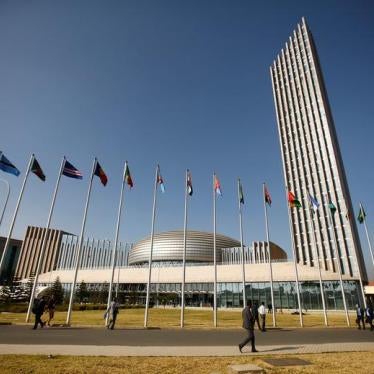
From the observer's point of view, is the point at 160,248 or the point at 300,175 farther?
the point at 160,248

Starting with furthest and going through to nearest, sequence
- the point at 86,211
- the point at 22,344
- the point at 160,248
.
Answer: the point at 160,248 < the point at 86,211 < the point at 22,344

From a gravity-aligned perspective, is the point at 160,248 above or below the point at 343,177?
below

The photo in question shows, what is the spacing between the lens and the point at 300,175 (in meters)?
81.4

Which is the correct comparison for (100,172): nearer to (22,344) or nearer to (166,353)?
(22,344)

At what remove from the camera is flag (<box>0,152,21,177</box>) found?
24641 mm

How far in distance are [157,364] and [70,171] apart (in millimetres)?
21164

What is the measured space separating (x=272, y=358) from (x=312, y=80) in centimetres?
8842

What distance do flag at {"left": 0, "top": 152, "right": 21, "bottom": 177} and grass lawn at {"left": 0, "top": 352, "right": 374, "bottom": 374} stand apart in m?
18.1

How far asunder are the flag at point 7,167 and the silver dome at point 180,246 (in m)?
99.0

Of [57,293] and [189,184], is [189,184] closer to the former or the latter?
[189,184]

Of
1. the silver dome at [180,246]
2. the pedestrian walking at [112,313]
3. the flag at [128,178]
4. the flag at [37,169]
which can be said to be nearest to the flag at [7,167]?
the flag at [37,169]

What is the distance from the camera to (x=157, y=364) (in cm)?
988

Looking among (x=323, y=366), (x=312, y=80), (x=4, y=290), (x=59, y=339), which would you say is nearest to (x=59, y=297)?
(x=4, y=290)

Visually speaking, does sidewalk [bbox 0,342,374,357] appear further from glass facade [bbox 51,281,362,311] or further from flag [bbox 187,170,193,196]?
glass facade [bbox 51,281,362,311]
